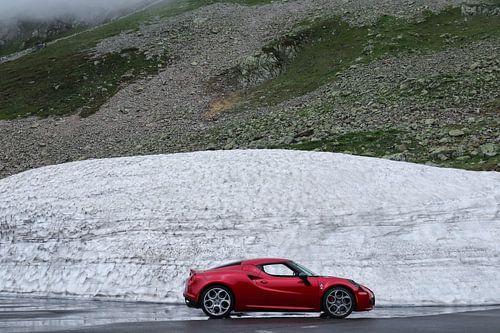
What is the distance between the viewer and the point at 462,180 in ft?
77.1

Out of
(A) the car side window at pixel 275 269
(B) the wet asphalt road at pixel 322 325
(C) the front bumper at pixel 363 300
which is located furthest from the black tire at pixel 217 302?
(C) the front bumper at pixel 363 300

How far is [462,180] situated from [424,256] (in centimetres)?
583

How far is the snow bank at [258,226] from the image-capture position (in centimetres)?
1889

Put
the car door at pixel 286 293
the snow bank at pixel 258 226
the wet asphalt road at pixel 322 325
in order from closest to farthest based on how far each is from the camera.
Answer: the wet asphalt road at pixel 322 325, the car door at pixel 286 293, the snow bank at pixel 258 226

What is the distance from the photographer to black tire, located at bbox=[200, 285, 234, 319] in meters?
14.0

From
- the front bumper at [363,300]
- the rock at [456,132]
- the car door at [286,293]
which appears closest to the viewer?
the car door at [286,293]

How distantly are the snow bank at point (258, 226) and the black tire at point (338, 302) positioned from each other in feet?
12.4

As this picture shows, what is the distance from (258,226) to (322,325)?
325 inches

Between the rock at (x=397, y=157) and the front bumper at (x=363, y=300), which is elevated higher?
the rock at (x=397, y=157)

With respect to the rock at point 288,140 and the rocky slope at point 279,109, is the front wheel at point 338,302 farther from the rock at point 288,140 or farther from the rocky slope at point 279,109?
the rock at point 288,140

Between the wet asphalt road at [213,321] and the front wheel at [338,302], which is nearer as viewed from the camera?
the wet asphalt road at [213,321]

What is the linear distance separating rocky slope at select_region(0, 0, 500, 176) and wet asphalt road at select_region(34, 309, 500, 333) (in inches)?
784

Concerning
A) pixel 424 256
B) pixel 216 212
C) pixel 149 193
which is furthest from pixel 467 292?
pixel 149 193

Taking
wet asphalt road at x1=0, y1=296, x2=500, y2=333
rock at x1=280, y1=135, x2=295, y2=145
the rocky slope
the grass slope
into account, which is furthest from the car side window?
the grass slope
